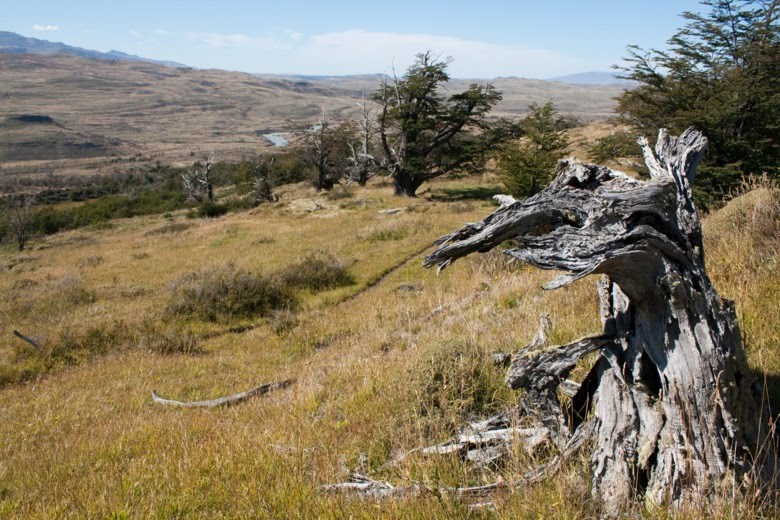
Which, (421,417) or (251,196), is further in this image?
(251,196)

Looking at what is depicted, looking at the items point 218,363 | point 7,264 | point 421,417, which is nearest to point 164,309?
point 218,363

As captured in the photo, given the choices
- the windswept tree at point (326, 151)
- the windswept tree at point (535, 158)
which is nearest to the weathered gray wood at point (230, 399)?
the windswept tree at point (535, 158)

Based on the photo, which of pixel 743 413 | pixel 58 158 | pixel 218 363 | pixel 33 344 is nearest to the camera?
pixel 743 413

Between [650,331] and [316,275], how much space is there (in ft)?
48.5

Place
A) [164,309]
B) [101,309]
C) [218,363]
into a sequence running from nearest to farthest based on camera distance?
[218,363] → [164,309] → [101,309]

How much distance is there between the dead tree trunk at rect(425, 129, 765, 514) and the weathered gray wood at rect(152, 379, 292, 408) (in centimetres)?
559

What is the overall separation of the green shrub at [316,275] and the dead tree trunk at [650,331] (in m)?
14.0

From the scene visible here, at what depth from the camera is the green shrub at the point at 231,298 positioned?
48.0ft

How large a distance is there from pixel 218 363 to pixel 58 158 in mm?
147087

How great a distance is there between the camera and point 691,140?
3.44 metres

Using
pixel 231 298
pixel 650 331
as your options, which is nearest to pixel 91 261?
pixel 231 298

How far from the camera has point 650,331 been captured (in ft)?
9.72

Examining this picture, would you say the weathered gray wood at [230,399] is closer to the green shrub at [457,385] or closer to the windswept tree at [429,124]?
the green shrub at [457,385]

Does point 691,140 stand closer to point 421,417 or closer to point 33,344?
point 421,417
